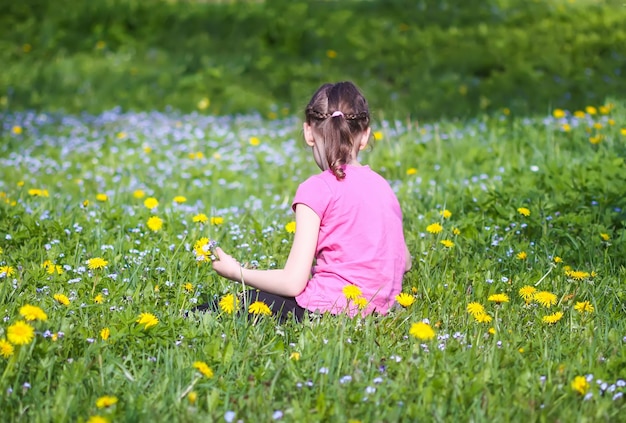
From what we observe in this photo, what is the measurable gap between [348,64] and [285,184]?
4236 mm

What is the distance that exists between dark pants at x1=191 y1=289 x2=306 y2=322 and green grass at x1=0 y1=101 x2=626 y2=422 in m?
0.11

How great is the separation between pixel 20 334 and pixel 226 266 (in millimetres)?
845

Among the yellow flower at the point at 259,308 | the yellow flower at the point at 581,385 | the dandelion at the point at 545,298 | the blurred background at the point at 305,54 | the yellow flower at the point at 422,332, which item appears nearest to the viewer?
the yellow flower at the point at 581,385

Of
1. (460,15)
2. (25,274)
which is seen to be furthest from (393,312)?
(460,15)

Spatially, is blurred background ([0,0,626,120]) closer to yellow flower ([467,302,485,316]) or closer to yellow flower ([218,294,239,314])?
yellow flower ([467,302,485,316])

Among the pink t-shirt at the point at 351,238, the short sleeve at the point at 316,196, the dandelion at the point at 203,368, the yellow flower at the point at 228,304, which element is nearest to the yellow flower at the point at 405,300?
the pink t-shirt at the point at 351,238

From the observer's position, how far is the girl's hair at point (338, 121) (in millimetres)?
3055

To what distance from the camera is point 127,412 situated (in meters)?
2.36

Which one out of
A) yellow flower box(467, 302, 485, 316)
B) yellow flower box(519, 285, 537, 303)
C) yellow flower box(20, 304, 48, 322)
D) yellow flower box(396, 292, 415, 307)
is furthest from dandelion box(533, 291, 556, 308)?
yellow flower box(20, 304, 48, 322)

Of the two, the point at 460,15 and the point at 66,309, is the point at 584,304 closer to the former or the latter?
the point at 66,309

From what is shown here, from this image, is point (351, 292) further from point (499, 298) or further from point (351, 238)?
point (499, 298)

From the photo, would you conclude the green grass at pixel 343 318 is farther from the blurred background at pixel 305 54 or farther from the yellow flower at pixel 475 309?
the blurred background at pixel 305 54

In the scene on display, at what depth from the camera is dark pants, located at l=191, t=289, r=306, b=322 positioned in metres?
3.09

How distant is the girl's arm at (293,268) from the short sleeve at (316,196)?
21mm
